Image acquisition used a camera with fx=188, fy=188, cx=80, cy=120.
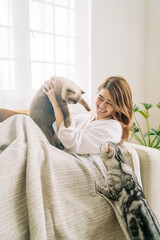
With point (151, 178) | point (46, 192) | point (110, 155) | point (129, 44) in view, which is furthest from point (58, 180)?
point (129, 44)

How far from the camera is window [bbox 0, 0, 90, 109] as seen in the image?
63.6 inches

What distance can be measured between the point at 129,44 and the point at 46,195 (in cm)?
206

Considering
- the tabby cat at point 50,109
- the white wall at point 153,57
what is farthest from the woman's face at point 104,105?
the white wall at point 153,57

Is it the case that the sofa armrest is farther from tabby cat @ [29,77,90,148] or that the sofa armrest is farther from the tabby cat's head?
tabby cat @ [29,77,90,148]

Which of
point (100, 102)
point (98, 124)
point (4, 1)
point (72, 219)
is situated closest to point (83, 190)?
point (72, 219)

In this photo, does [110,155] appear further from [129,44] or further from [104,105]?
[129,44]

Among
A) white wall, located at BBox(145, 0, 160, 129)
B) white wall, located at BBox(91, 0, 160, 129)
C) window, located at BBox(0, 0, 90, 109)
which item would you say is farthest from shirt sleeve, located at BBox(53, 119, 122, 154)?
white wall, located at BBox(145, 0, 160, 129)

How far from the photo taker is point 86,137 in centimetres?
86

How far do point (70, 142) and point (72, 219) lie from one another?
1.08ft

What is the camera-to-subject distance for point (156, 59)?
220 cm

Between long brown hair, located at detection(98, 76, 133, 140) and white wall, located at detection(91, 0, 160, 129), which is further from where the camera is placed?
white wall, located at detection(91, 0, 160, 129)

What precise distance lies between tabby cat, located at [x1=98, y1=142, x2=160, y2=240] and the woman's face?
10.2 inches

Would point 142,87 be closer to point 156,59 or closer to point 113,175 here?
point 156,59

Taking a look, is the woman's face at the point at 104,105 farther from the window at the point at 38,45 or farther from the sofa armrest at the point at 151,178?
the window at the point at 38,45
